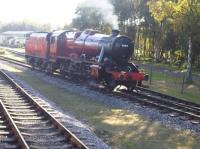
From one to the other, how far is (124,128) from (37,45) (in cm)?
2633

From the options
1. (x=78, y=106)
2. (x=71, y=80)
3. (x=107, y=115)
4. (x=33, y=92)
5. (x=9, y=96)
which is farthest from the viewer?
(x=71, y=80)

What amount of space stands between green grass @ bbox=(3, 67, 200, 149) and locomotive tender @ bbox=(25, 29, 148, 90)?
407cm

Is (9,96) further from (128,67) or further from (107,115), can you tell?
(128,67)

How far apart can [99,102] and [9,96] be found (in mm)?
4253

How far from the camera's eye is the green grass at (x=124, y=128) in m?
13.0

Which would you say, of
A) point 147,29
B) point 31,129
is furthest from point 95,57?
point 147,29

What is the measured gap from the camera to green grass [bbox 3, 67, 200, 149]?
13008 mm

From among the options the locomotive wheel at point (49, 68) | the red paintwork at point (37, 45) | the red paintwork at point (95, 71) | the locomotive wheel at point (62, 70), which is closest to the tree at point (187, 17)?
the locomotive wheel at point (62, 70)

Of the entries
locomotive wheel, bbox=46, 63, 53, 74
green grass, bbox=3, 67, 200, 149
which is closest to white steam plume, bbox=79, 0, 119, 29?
locomotive wheel, bbox=46, 63, 53, 74

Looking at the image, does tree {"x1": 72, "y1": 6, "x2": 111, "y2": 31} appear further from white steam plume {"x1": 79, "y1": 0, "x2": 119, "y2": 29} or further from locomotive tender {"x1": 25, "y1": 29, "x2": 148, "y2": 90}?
locomotive tender {"x1": 25, "y1": 29, "x2": 148, "y2": 90}

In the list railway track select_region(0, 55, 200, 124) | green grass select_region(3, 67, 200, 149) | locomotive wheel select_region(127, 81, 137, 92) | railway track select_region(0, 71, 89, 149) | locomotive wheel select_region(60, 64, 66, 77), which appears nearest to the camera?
railway track select_region(0, 71, 89, 149)

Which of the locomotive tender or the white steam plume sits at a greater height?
the white steam plume

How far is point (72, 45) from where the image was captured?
1216 inches

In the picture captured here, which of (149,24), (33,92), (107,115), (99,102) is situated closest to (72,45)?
(33,92)
